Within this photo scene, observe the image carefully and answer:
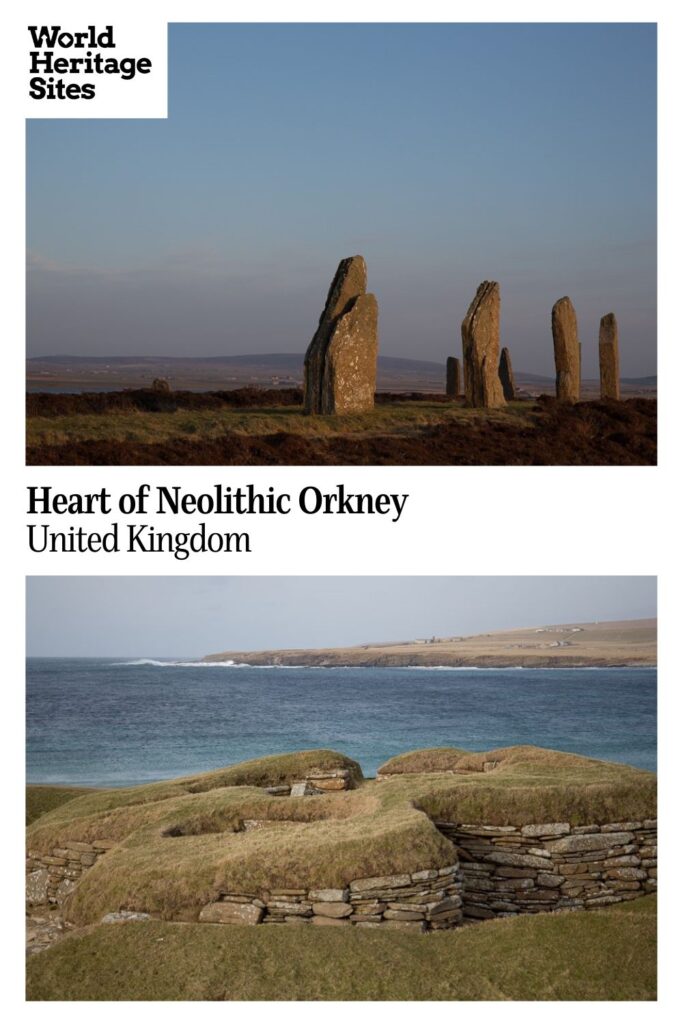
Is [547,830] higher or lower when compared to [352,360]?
lower

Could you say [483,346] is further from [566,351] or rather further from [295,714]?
[295,714]

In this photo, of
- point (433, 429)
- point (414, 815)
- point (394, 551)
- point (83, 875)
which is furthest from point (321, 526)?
point (83, 875)

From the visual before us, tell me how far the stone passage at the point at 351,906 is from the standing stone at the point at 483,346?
776 cm

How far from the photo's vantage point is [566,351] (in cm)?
1881

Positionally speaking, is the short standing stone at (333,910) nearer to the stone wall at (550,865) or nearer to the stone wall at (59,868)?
the stone wall at (550,865)

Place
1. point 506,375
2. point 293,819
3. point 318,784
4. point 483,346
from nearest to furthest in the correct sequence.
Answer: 1. point 293,819
2. point 483,346
3. point 318,784
4. point 506,375

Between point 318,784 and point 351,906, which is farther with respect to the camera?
point 318,784

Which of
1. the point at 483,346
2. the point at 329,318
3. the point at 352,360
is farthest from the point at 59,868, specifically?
the point at 483,346

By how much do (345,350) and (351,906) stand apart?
8.09 m

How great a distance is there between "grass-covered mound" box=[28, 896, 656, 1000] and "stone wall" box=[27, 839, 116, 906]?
3284mm

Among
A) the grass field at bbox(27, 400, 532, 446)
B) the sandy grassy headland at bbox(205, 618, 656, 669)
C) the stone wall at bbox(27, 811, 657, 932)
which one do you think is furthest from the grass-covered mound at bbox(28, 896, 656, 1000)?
the sandy grassy headland at bbox(205, 618, 656, 669)

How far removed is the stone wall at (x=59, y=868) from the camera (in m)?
17.6

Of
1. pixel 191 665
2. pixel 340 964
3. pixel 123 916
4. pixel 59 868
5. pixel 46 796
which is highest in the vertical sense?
pixel 191 665

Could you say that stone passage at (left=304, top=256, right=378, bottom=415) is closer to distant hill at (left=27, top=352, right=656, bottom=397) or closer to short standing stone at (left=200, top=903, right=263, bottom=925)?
distant hill at (left=27, top=352, right=656, bottom=397)
